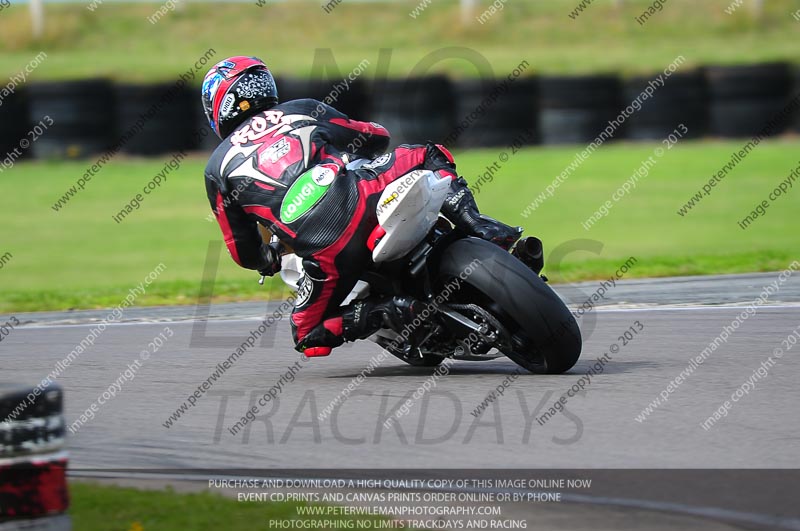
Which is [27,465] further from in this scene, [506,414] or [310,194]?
[310,194]

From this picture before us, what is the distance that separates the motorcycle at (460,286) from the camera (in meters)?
5.77

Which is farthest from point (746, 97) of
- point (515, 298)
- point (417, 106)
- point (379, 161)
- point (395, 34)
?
point (515, 298)

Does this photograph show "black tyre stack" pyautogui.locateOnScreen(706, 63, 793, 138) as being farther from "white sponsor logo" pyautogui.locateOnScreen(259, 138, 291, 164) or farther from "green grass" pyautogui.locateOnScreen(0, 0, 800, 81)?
"white sponsor logo" pyautogui.locateOnScreen(259, 138, 291, 164)

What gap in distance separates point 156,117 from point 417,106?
13.7 feet

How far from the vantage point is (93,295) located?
10695mm

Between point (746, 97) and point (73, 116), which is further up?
point (746, 97)

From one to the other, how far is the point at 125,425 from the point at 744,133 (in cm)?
1638

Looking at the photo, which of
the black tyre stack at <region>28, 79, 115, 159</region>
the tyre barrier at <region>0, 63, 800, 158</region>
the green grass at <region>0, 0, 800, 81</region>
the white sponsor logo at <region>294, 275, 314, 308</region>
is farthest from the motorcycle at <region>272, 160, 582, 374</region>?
the green grass at <region>0, 0, 800, 81</region>

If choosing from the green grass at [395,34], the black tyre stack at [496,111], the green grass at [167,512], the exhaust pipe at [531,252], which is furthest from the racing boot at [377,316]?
the green grass at [395,34]

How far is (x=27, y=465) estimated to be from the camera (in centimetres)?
382

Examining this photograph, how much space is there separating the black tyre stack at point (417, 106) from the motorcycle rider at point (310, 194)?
12544 mm

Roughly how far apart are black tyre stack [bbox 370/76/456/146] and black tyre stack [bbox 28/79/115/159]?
4224mm

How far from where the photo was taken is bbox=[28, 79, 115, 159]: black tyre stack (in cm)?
1905

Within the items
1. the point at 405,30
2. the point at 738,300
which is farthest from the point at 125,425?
the point at 405,30
